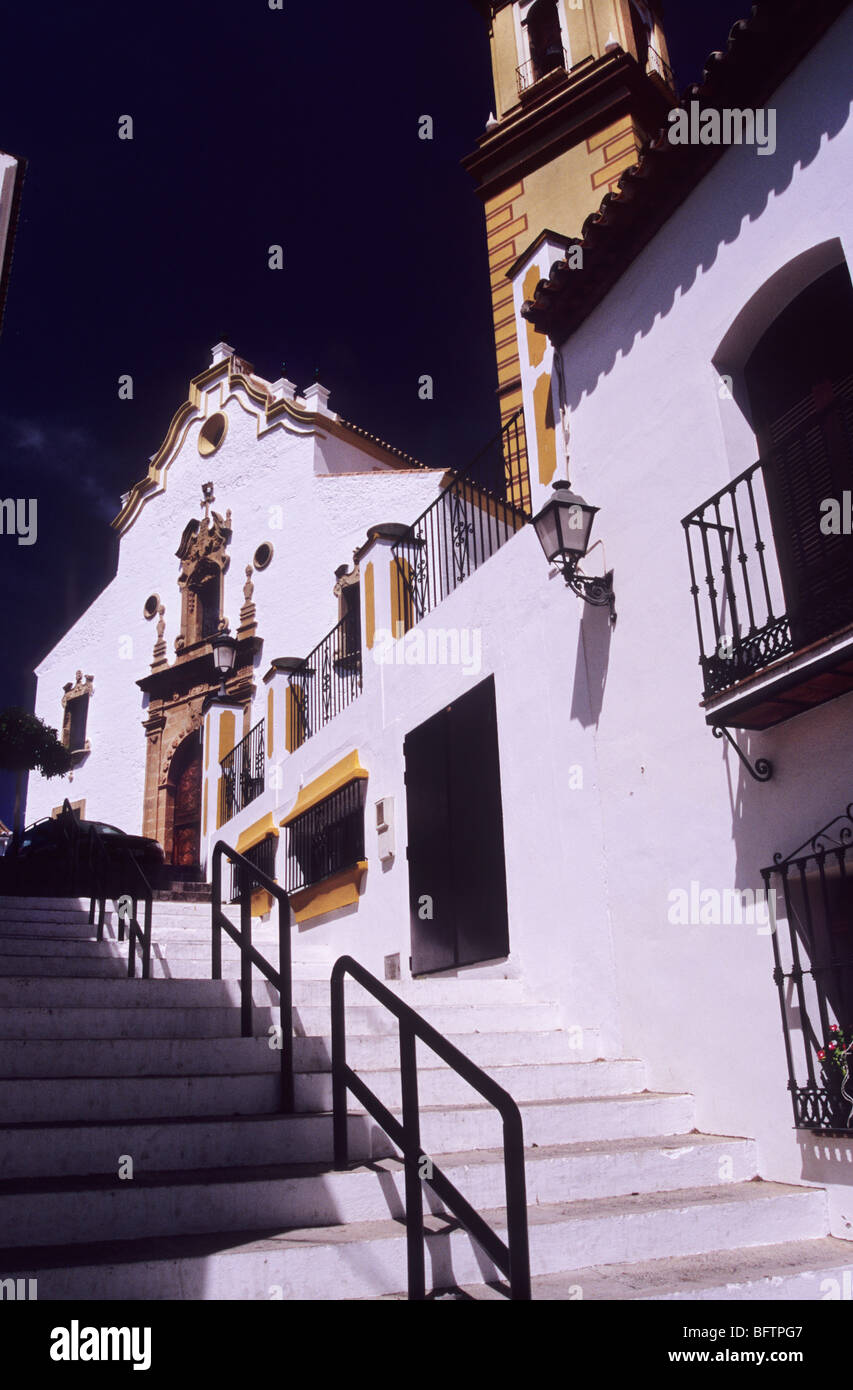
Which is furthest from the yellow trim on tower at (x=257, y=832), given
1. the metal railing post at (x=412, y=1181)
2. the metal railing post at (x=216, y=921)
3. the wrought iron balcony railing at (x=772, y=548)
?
the metal railing post at (x=412, y=1181)

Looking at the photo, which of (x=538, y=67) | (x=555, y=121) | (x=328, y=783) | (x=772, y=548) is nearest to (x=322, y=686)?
(x=328, y=783)

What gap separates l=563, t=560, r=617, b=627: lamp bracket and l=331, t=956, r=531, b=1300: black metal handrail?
2881 millimetres

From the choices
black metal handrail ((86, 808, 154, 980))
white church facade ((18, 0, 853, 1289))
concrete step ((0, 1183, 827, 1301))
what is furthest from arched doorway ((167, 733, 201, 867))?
concrete step ((0, 1183, 827, 1301))

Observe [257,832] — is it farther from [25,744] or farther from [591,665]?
[25,744]

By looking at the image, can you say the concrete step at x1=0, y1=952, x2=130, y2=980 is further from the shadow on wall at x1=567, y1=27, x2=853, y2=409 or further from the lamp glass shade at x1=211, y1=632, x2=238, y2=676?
the lamp glass shade at x1=211, y1=632, x2=238, y2=676

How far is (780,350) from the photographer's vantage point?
579 cm

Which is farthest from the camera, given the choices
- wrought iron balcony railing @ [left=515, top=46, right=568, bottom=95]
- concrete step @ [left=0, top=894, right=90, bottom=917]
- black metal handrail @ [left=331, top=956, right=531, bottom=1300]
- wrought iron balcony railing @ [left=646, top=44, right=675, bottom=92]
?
wrought iron balcony railing @ [left=646, top=44, right=675, bottom=92]

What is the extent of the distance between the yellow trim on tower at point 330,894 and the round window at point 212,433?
15.0 metres

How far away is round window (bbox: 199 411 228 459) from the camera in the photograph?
24.1 m

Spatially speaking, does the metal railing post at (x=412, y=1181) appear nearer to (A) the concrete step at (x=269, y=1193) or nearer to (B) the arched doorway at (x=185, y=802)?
(A) the concrete step at (x=269, y=1193)

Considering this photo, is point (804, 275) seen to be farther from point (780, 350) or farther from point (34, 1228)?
point (34, 1228)

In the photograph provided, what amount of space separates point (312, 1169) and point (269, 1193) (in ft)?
1.03
